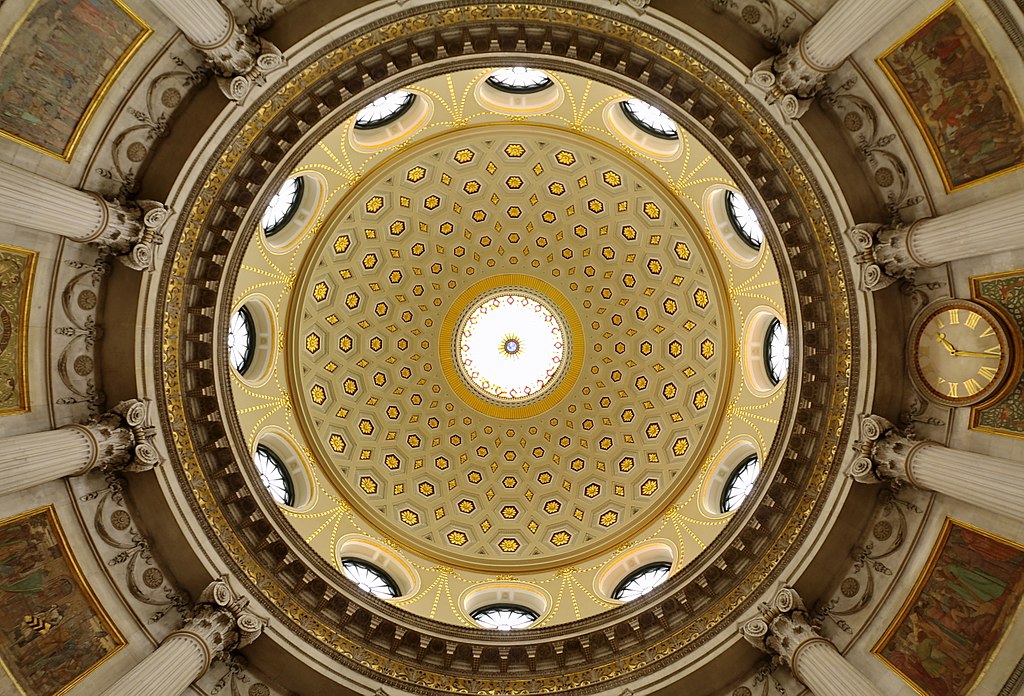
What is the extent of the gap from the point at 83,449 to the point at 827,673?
17557 millimetres

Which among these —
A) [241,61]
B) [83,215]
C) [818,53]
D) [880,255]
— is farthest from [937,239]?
[83,215]

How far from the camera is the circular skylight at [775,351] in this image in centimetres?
2233

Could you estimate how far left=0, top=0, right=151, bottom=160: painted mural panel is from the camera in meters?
13.5

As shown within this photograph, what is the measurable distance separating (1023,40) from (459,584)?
22.4 meters

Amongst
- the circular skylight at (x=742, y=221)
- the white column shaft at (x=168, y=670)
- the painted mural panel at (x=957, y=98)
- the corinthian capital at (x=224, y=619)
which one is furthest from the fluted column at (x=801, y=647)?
the white column shaft at (x=168, y=670)

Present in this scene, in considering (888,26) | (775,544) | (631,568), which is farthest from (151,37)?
(631,568)

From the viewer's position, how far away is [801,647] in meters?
16.4

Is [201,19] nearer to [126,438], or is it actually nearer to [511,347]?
[126,438]

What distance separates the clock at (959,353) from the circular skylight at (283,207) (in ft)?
62.2

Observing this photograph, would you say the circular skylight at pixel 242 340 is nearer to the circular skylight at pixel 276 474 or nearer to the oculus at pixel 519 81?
the circular skylight at pixel 276 474

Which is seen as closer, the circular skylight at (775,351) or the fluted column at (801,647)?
the fluted column at (801,647)

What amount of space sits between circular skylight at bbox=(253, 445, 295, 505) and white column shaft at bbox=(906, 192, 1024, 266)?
19.9 m

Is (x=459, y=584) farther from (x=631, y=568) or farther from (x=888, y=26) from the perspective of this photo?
(x=888, y=26)

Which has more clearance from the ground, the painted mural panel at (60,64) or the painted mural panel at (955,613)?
the painted mural panel at (60,64)
